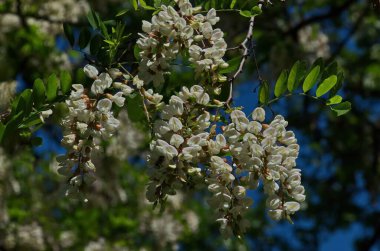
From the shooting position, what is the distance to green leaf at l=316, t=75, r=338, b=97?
188cm

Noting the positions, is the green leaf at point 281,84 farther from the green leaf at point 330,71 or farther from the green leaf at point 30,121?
the green leaf at point 30,121

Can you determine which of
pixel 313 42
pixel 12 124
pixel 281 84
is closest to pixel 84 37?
pixel 12 124

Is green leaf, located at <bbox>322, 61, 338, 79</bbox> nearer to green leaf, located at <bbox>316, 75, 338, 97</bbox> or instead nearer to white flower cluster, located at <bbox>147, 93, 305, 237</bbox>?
green leaf, located at <bbox>316, 75, 338, 97</bbox>

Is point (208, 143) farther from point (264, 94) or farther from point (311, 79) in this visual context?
point (311, 79)

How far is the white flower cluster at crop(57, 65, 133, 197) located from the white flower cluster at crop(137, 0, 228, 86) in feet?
0.29

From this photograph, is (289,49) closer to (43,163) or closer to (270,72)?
(270,72)

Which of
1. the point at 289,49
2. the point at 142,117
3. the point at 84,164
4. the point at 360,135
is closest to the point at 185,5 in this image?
the point at 142,117

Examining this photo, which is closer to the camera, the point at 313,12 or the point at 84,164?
the point at 84,164

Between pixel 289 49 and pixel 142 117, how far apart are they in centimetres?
398

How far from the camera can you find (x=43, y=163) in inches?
233

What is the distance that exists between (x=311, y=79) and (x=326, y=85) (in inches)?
1.8

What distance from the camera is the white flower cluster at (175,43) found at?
169cm

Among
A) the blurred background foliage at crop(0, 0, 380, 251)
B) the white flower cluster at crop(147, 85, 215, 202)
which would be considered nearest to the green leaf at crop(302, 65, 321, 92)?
the white flower cluster at crop(147, 85, 215, 202)

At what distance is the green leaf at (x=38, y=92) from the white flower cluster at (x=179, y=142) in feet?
1.19
